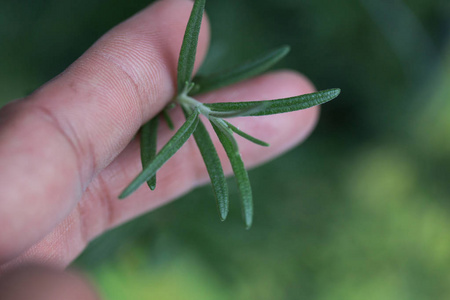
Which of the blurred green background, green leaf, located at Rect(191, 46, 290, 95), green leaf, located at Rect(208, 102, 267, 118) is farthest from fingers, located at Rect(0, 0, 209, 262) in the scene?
the blurred green background

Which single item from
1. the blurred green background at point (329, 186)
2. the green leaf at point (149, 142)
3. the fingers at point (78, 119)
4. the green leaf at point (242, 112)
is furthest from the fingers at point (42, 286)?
the blurred green background at point (329, 186)

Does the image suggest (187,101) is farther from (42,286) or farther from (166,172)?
(42,286)

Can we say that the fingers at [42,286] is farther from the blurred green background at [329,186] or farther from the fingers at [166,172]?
the blurred green background at [329,186]

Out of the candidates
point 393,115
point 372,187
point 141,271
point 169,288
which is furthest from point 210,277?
point 393,115

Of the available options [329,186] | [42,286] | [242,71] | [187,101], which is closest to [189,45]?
[187,101]

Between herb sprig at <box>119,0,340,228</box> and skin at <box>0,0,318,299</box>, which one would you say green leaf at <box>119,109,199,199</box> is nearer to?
herb sprig at <box>119,0,340,228</box>

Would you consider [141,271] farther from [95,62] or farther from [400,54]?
[400,54]
